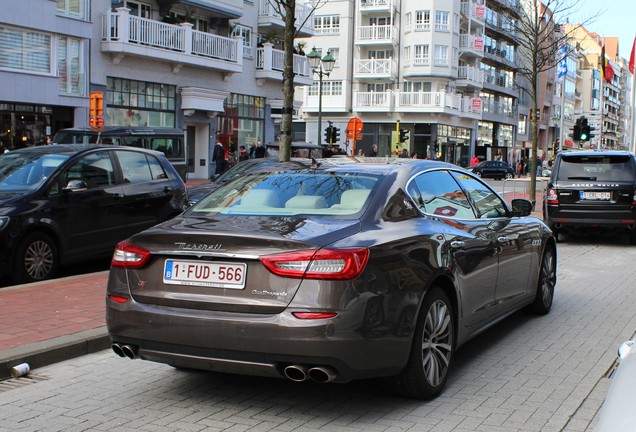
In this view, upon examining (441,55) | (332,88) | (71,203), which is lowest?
(71,203)

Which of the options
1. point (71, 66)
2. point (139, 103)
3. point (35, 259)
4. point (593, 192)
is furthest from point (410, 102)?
point (35, 259)

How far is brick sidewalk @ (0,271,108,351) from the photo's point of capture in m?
6.03

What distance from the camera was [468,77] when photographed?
62094 mm

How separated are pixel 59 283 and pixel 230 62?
26352mm

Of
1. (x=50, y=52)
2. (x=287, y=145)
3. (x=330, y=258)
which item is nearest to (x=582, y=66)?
(x=50, y=52)

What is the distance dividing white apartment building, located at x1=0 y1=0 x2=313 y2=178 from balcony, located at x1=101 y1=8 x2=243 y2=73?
0.04 metres

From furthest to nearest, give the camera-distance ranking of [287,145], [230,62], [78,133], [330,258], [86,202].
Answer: [230,62]
[78,133]
[287,145]
[86,202]
[330,258]

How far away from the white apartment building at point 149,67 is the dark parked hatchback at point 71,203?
49.4ft

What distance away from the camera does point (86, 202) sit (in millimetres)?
9578

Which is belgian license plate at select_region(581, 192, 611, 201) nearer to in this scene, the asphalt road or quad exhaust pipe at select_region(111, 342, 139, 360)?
the asphalt road

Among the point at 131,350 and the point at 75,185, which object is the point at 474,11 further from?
the point at 131,350

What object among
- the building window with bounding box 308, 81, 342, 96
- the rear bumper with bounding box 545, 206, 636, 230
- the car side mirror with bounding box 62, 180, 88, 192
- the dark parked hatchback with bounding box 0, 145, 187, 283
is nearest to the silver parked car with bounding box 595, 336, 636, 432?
the dark parked hatchback with bounding box 0, 145, 187, 283

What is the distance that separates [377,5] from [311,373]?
5833cm

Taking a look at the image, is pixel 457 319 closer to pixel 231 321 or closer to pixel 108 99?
pixel 231 321
